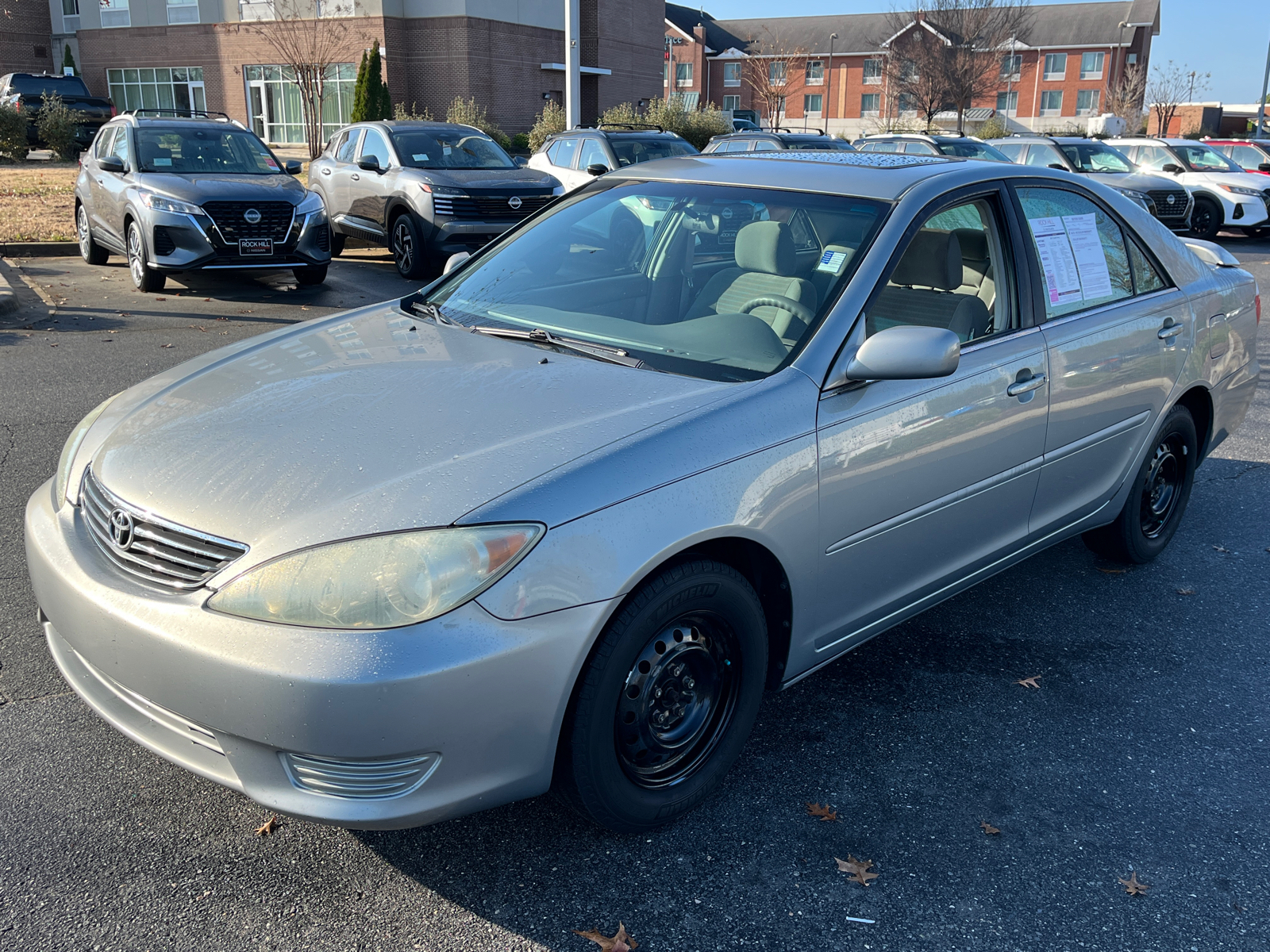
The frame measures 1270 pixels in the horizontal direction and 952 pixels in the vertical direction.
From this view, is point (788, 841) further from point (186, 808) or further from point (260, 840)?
point (186, 808)

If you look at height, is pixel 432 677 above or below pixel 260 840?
above

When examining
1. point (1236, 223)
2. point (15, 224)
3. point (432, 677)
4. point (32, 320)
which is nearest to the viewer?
point (432, 677)

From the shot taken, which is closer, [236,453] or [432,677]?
[432,677]

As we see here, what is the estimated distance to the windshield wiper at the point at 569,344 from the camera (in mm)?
3207

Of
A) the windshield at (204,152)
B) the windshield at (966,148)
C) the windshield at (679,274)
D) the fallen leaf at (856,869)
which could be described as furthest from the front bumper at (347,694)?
the windshield at (966,148)

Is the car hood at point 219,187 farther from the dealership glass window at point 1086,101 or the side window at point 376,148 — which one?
the dealership glass window at point 1086,101

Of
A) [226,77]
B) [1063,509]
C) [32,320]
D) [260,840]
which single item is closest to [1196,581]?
[1063,509]

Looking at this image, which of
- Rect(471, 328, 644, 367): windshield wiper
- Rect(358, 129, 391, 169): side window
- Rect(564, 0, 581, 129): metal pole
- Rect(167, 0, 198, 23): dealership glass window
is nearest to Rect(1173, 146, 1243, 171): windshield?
Rect(564, 0, 581, 129): metal pole

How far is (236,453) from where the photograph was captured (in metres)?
2.71

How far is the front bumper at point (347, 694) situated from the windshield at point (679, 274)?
112 cm

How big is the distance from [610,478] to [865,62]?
80.8m

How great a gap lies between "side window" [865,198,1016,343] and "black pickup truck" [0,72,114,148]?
33.7 metres

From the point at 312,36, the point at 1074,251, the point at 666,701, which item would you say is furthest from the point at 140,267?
the point at 312,36

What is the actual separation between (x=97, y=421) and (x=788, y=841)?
240cm
